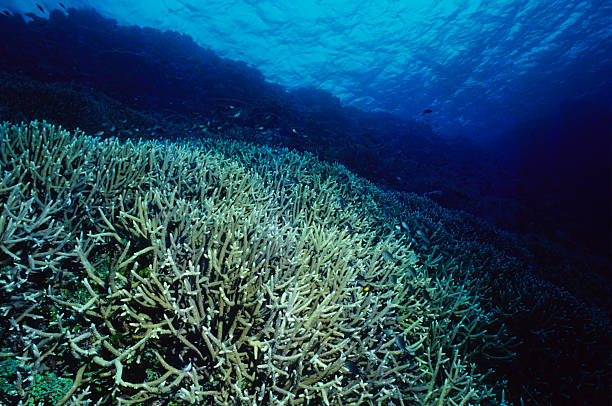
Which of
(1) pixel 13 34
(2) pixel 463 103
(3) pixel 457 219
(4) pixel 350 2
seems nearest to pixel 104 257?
(3) pixel 457 219

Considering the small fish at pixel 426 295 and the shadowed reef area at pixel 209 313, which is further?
the small fish at pixel 426 295

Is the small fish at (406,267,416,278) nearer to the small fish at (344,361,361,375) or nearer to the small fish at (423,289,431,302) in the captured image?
the small fish at (423,289,431,302)

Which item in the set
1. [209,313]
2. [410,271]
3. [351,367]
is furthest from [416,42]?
[209,313]

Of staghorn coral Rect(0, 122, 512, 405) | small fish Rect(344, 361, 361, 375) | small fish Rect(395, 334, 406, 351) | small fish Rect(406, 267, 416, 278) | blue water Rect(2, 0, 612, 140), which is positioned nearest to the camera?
staghorn coral Rect(0, 122, 512, 405)

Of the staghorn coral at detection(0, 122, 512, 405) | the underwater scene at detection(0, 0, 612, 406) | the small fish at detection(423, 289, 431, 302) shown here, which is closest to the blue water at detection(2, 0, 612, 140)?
the underwater scene at detection(0, 0, 612, 406)

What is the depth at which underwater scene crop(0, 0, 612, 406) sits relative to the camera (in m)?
1.70

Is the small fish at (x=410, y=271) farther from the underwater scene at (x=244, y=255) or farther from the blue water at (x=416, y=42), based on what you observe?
the blue water at (x=416, y=42)

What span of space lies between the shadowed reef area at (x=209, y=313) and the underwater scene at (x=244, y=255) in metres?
0.02

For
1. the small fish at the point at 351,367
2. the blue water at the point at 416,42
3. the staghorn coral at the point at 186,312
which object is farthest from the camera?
the blue water at the point at 416,42

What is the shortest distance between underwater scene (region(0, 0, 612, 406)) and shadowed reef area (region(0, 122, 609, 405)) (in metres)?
0.02

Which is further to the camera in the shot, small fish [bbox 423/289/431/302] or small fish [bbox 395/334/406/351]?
small fish [bbox 423/289/431/302]

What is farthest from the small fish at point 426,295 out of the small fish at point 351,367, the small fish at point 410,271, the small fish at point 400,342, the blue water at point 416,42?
the blue water at point 416,42

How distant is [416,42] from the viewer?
26.6 metres

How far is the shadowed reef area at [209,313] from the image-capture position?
162 centimetres
